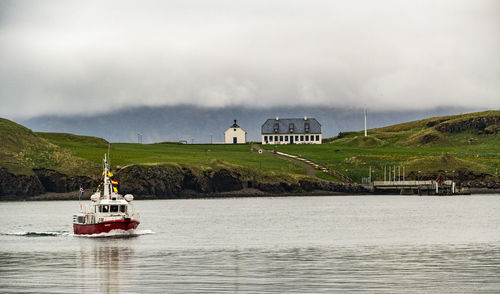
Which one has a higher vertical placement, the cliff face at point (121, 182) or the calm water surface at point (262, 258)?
the cliff face at point (121, 182)

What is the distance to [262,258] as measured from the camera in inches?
2318

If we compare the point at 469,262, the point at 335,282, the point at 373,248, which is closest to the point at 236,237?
the point at 373,248

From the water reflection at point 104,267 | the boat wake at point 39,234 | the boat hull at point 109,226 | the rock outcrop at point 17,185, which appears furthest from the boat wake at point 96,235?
the rock outcrop at point 17,185

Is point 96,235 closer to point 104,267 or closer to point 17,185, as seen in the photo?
point 104,267

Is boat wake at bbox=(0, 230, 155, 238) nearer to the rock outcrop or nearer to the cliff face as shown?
the cliff face

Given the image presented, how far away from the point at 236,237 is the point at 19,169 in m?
123

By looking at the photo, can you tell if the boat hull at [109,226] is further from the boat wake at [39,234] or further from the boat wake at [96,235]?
the boat wake at [39,234]

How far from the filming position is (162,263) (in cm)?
5622

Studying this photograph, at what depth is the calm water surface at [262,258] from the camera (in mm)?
43656

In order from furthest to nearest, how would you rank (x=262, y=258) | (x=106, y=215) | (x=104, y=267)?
1. (x=106, y=215)
2. (x=262, y=258)
3. (x=104, y=267)

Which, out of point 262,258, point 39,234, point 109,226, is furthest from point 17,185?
point 262,258

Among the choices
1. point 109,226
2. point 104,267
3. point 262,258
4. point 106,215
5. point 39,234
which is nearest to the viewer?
point 104,267

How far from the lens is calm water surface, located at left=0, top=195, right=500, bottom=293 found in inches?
1719

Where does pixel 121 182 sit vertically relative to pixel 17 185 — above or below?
above
